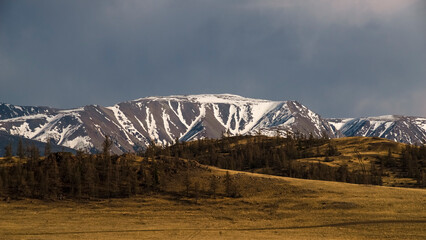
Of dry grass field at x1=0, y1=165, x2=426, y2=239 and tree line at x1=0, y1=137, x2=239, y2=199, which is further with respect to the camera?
tree line at x1=0, y1=137, x2=239, y2=199

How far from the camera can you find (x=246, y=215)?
254 ft

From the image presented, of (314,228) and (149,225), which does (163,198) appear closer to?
(149,225)

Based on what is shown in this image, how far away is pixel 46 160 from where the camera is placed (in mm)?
114312

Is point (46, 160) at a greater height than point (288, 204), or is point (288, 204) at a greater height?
point (46, 160)

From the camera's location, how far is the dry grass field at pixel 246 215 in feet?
202

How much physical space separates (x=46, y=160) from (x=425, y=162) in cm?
15038

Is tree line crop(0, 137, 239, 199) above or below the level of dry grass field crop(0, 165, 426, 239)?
above

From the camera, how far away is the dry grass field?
6156 centimetres

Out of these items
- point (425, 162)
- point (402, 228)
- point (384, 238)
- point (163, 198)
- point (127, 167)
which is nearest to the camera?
point (384, 238)

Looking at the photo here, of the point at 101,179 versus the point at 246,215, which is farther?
the point at 101,179

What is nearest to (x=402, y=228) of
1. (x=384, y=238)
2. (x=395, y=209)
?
(x=384, y=238)

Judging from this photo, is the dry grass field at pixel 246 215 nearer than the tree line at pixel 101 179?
Yes

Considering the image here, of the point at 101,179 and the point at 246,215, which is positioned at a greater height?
the point at 101,179

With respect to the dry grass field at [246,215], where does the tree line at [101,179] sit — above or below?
above
